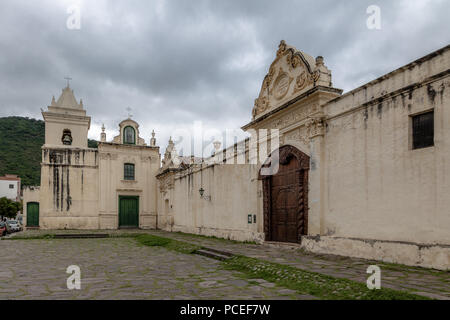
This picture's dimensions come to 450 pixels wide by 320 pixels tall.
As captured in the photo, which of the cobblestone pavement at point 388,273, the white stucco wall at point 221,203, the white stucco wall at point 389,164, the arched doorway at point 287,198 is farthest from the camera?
the white stucco wall at point 221,203

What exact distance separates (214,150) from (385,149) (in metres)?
10.2

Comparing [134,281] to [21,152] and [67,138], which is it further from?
[21,152]

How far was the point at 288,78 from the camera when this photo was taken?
37.3 feet

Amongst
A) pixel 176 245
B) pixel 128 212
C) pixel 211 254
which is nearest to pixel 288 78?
pixel 211 254

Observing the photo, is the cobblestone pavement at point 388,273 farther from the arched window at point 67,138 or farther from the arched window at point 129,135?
the arched window at point 67,138

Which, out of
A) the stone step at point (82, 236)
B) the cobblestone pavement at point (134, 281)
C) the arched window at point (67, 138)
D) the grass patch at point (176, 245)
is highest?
the arched window at point (67, 138)

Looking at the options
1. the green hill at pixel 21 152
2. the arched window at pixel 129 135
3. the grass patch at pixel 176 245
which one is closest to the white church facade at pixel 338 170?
the grass patch at pixel 176 245

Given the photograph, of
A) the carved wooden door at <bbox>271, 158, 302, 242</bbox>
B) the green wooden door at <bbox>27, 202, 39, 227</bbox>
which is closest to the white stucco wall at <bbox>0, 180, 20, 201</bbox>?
the green wooden door at <bbox>27, 202, 39, 227</bbox>

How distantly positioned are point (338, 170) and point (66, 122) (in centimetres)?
2305

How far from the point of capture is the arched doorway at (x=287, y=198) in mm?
10305

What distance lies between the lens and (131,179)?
2670 cm

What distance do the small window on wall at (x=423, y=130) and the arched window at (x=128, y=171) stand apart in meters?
22.5

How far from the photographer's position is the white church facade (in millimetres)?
6727

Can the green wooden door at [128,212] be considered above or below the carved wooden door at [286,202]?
below
